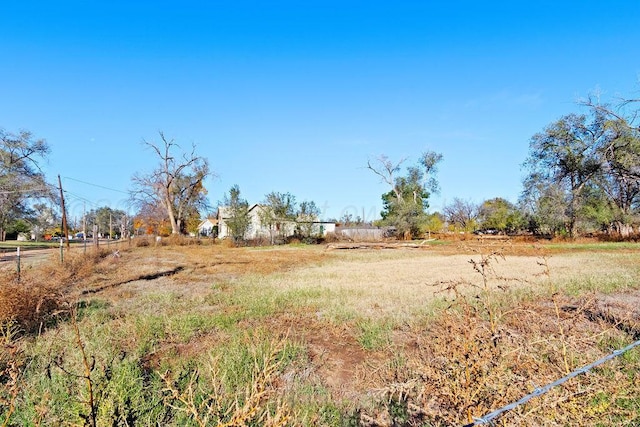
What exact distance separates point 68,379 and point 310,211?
34.5 meters

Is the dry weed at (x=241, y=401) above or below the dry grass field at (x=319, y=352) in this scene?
above

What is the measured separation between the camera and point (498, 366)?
2.15m

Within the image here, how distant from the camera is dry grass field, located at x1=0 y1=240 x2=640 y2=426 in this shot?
7.08 ft

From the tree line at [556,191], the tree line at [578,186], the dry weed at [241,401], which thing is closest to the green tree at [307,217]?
the tree line at [556,191]

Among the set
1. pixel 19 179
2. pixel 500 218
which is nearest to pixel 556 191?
pixel 500 218

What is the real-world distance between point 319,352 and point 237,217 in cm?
3247

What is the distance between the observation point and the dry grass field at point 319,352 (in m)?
2.16

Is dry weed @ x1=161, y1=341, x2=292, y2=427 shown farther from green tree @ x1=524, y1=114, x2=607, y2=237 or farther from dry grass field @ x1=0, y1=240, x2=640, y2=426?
green tree @ x1=524, y1=114, x2=607, y2=237

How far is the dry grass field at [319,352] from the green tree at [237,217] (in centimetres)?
2539

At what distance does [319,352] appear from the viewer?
4.88m

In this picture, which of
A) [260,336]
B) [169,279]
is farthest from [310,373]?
[169,279]

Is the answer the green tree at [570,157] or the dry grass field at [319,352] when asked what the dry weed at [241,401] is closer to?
the dry grass field at [319,352]

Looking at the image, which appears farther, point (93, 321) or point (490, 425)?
point (93, 321)

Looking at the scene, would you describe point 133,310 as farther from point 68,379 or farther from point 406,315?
point 406,315
